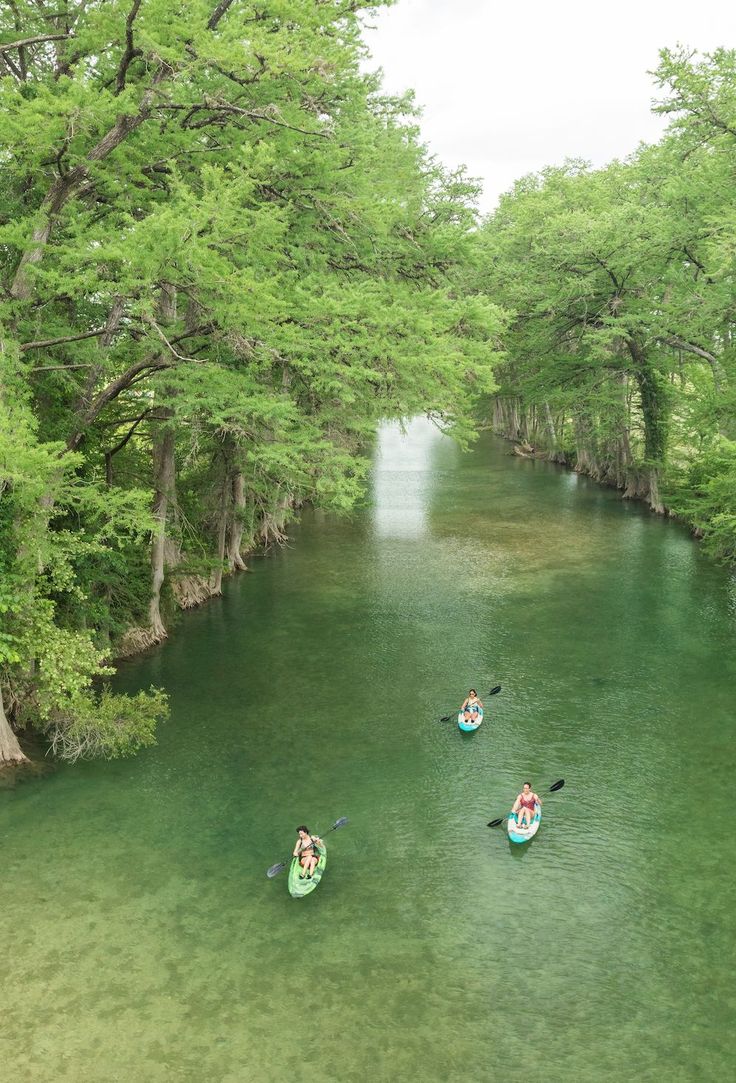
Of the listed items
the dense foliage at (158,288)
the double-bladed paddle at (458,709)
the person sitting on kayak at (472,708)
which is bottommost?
the double-bladed paddle at (458,709)

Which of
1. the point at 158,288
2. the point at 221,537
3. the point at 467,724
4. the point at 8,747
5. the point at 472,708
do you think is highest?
the point at 158,288

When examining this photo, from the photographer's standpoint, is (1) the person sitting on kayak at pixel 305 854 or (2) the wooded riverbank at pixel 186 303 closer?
(1) the person sitting on kayak at pixel 305 854

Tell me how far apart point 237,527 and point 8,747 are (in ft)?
53.2

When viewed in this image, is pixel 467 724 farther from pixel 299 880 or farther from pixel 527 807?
pixel 299 880

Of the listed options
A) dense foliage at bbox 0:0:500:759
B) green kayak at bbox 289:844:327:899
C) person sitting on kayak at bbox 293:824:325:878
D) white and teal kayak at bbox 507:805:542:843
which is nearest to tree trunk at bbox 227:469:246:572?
dense foliage at bbox 0:0:500:759

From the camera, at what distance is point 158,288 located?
18.5 m

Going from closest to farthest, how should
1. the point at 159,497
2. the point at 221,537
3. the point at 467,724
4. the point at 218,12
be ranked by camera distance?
the point at 218,12
the point at 467,724
the point at 159,497
the point at 221,537

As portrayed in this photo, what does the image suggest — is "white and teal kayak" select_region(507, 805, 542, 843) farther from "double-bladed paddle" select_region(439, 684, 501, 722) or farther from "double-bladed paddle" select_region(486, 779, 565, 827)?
"double-bladed paddle" select_region(439, 684, 501, 722)

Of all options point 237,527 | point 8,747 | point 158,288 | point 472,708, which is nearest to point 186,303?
point 158,288

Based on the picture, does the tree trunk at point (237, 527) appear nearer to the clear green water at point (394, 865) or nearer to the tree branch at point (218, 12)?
the clear green water at point (394, 865)

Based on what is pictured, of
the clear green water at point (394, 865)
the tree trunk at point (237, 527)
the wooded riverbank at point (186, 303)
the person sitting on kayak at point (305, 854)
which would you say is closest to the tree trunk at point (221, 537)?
the wooded riverbank at point (186, 303)

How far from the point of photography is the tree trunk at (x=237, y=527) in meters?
30.3

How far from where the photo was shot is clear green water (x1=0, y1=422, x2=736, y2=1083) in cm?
1064

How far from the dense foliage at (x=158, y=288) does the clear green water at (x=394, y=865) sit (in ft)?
9.77
